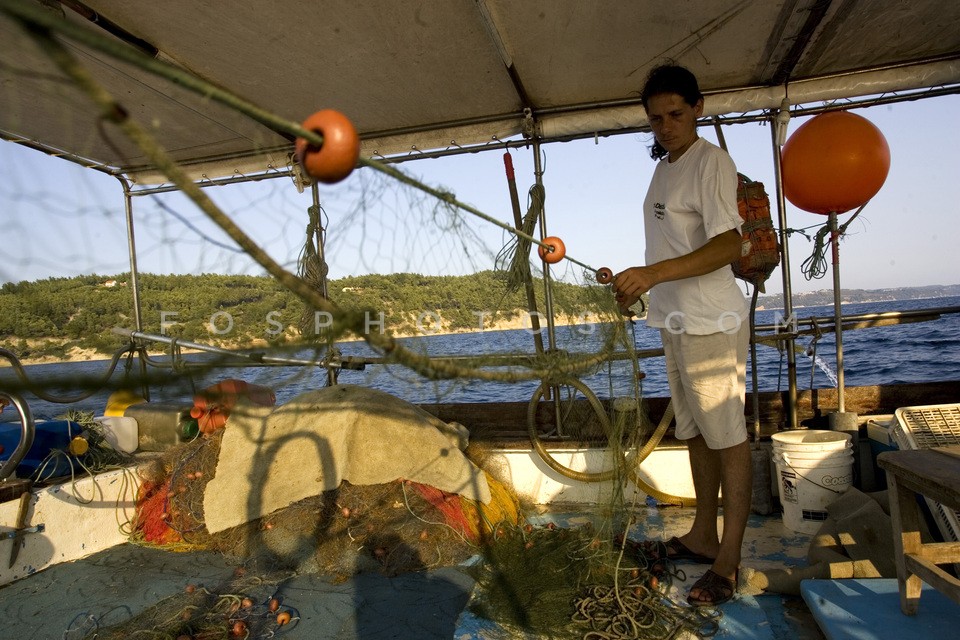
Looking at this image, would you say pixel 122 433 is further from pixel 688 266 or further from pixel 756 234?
pixel 756 234

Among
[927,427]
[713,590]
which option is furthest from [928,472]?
[927,427]

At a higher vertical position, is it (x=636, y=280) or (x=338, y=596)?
(x=636, y=280)

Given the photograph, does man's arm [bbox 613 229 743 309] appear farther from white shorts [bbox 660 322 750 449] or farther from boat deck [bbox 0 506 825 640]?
boat deck [bbox 0 506 825 640]

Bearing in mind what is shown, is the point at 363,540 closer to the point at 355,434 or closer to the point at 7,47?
the point at 355,434

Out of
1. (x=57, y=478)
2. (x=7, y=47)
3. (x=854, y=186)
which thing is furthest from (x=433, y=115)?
(x=57, y=478)

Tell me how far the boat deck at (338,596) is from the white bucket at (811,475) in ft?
0.39

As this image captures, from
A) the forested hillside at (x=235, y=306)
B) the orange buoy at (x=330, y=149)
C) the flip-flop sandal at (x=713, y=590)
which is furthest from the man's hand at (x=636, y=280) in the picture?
the orange buoy at (x=330, y=149)

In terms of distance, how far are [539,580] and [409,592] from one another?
64 cm

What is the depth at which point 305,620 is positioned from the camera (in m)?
2.66

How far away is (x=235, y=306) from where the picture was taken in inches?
103

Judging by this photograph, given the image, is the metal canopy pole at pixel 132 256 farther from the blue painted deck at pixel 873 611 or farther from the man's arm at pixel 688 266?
the blue painted deck at pixel 873 611

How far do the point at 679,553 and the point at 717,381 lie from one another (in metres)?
0.91

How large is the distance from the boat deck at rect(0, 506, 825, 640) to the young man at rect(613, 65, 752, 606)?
263 mm

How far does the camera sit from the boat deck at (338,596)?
2445 mm
